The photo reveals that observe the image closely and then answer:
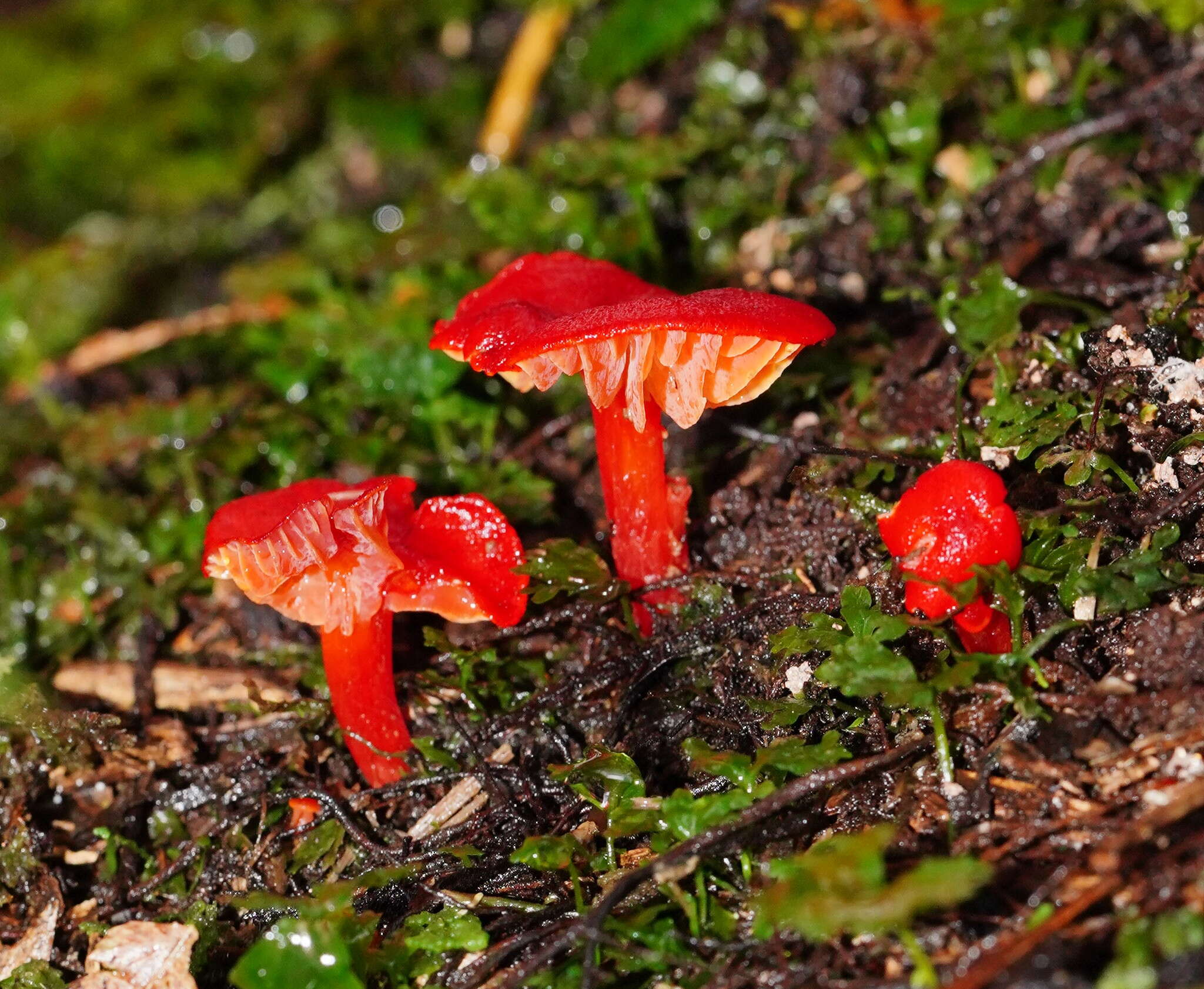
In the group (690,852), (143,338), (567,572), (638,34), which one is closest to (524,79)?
(638,34)

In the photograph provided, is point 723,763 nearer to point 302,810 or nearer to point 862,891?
point 862,891

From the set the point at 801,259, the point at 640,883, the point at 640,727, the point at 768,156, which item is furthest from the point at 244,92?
the point at 640,883

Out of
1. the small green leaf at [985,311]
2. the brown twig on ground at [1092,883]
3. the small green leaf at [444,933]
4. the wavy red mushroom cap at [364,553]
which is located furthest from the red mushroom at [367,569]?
the small green leaf at [985,311]

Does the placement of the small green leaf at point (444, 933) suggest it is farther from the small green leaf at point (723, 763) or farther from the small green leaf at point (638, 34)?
the small green leaf at point (638, 34)

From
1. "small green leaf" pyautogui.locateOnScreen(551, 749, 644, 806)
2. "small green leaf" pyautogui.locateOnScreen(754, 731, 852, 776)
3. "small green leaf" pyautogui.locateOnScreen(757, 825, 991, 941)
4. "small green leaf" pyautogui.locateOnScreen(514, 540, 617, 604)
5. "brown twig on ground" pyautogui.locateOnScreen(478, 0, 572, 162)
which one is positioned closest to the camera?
"small green leaf" pyautogui.locateOnScreen(757, 825, 991, 941)

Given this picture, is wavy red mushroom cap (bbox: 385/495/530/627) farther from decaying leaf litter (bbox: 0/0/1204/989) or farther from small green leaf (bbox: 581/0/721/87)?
small green leaf (bbox: 581/0/721/87)

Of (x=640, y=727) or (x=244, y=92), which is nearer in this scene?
(x=640, y=727)

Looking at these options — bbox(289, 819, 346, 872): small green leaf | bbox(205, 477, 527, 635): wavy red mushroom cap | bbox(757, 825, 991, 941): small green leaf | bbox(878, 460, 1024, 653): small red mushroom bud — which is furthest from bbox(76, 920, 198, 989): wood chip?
bbox(878, 460, 1024, 653): small red mushroom bud

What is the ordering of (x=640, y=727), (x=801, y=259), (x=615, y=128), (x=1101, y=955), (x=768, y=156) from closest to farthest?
(x=1101, y=955) < (x=640, y=727) < (x=801, y=259) < (x=768, y=156) < (x=615, y=128)

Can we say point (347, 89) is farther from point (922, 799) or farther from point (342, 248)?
point (922, 799)
